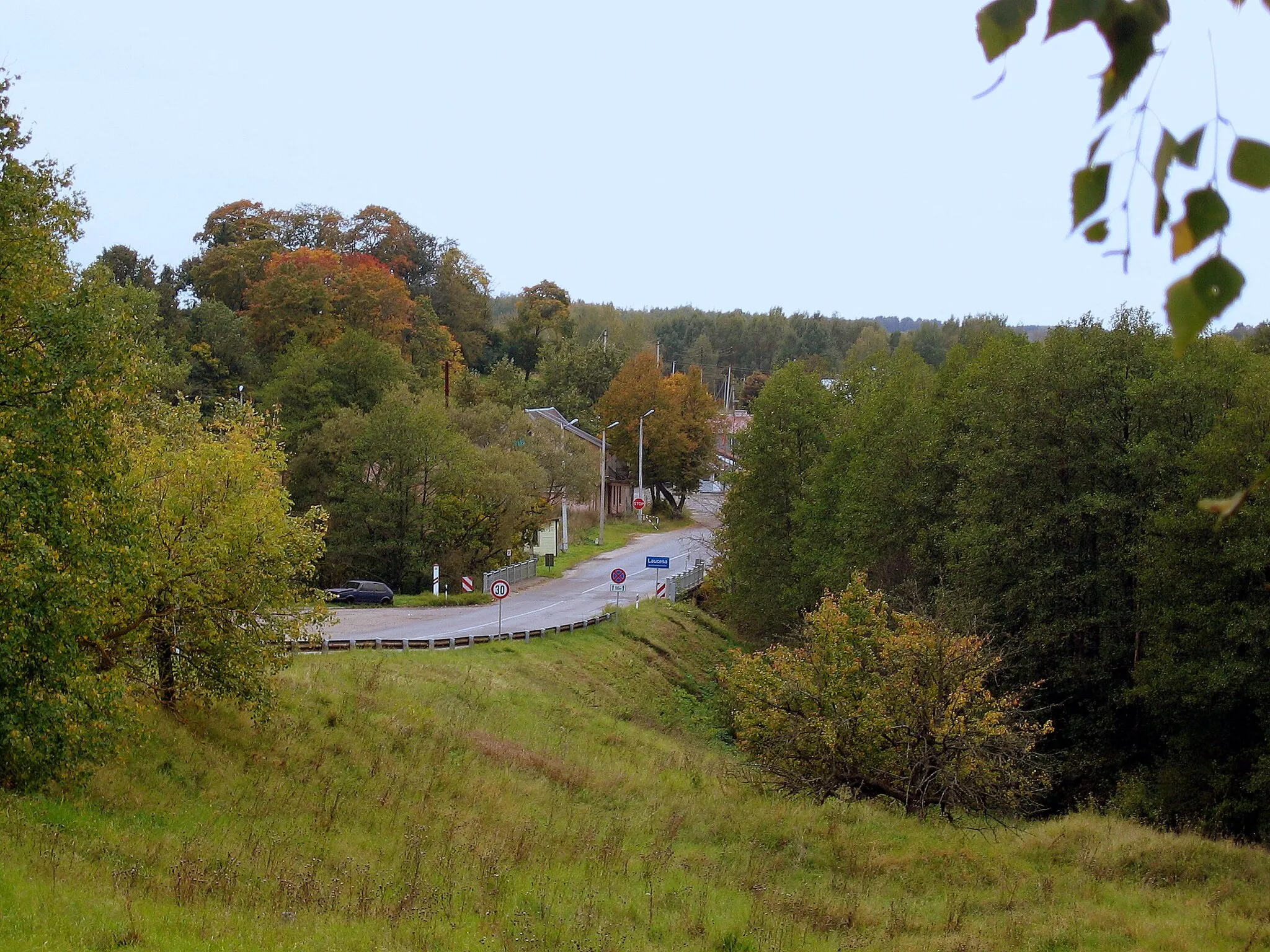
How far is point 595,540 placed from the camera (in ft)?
227

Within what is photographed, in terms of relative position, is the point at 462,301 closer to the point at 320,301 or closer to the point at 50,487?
the point at 320,301

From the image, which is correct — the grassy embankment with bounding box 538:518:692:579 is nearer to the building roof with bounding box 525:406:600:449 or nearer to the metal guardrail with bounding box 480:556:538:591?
the metal guardrail with bounding box 480:556:538:591

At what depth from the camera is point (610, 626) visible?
4022cm

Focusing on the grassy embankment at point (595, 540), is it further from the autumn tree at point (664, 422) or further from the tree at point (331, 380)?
the tree at point (331, 380)

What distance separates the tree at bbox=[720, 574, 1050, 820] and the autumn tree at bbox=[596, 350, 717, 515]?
58330mm

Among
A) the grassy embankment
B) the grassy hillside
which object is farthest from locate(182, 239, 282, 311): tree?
the grassy hillside

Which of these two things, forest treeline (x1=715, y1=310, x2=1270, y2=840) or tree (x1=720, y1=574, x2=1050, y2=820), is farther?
forest treeline (x1=715, y1=310, x2=1270, y2=840)

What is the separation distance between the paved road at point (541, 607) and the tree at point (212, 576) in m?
15.4

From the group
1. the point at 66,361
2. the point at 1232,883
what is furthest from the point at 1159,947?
the point at 66,361

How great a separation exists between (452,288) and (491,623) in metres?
62.0

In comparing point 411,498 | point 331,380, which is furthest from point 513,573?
point 331,380

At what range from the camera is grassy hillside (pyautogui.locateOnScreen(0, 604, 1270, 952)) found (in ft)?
35.2

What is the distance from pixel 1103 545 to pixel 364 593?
84.5 feet

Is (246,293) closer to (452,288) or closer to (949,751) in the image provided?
(452,288)
